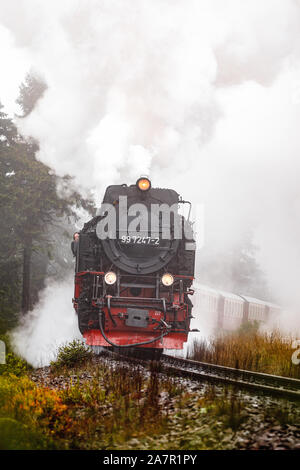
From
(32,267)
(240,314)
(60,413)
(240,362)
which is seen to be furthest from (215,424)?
(32,267)

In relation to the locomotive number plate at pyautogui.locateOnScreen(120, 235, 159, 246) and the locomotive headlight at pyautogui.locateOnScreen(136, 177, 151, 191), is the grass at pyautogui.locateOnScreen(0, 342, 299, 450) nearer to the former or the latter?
the locomotive number plate at pyautogui.locateOnScreen(120, 235, 159, 246)

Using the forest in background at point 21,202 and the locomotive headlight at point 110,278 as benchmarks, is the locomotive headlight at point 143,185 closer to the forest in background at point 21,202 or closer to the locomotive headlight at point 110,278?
the locomotive headlight at point 110,278

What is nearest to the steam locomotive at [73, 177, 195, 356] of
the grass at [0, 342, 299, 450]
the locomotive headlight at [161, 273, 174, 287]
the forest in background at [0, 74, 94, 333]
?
the locomotive headlight at [161, 273, 174, 287]

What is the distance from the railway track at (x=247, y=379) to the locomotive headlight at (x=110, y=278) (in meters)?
1.97

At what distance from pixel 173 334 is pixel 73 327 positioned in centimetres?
597

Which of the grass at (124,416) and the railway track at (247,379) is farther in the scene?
the railway track at (247,379)

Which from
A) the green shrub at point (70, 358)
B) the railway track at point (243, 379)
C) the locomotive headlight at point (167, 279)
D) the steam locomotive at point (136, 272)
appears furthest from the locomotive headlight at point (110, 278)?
the railway track at point (243, 379)

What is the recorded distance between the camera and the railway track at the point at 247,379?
5.23 meters

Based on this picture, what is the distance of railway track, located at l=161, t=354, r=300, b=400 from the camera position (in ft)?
17.1

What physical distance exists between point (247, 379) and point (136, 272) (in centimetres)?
295

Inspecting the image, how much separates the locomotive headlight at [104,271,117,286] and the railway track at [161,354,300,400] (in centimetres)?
197

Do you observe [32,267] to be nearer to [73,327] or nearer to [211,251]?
[73,327]

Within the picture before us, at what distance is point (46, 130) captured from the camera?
53.2ft

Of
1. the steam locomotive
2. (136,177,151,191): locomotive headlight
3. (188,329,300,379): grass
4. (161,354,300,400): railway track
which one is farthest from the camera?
(136,177,151,191): locomotive headlight
